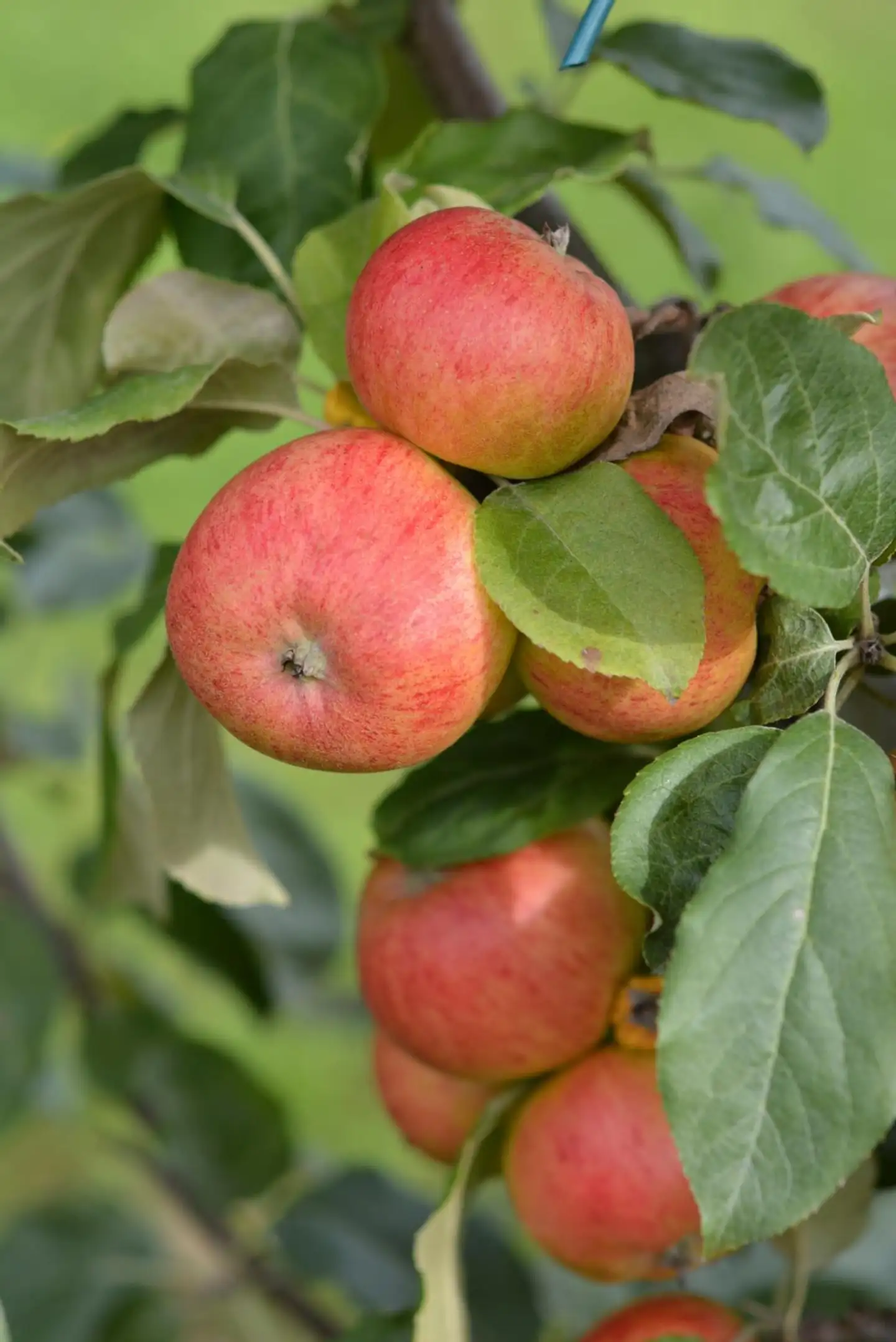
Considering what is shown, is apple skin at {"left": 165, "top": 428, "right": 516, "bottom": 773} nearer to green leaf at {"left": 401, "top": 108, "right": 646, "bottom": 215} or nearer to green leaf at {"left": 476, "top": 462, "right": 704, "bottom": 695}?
green leaf at {"left": 476, "top": 462, "right": 704, "bottom": 695}

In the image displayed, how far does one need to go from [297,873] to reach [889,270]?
160 centimetres

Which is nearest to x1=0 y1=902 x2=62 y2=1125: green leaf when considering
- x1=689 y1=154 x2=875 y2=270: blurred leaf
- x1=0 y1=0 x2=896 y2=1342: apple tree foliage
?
x1=0 y1=0 x2=896 y2=1342: apple tree foliage

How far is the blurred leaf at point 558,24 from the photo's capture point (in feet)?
3.66

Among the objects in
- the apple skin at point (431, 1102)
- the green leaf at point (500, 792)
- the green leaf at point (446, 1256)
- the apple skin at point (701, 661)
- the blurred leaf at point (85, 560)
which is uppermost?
the apple skin at point (701, 661)

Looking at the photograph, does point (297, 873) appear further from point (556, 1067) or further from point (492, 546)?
point (492, 546)

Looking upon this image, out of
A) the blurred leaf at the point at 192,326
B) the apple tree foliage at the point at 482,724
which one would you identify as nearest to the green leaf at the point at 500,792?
the apple tree foliage at the point at 482,724

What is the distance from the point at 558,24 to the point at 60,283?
52cm

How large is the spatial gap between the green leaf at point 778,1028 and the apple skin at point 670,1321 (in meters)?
0.32

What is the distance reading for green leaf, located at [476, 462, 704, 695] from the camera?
0.53 m

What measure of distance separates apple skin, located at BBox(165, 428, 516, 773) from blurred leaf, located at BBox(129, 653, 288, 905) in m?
0.14

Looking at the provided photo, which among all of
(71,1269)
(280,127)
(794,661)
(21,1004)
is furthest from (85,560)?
(794,661)

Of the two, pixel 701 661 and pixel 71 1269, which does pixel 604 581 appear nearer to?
pixel 701 661

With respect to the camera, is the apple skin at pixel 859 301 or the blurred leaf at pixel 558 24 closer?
the apple skin at pixel 859 301

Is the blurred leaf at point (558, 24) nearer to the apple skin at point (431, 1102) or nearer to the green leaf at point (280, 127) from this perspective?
the green leaf at point (280, 127)
